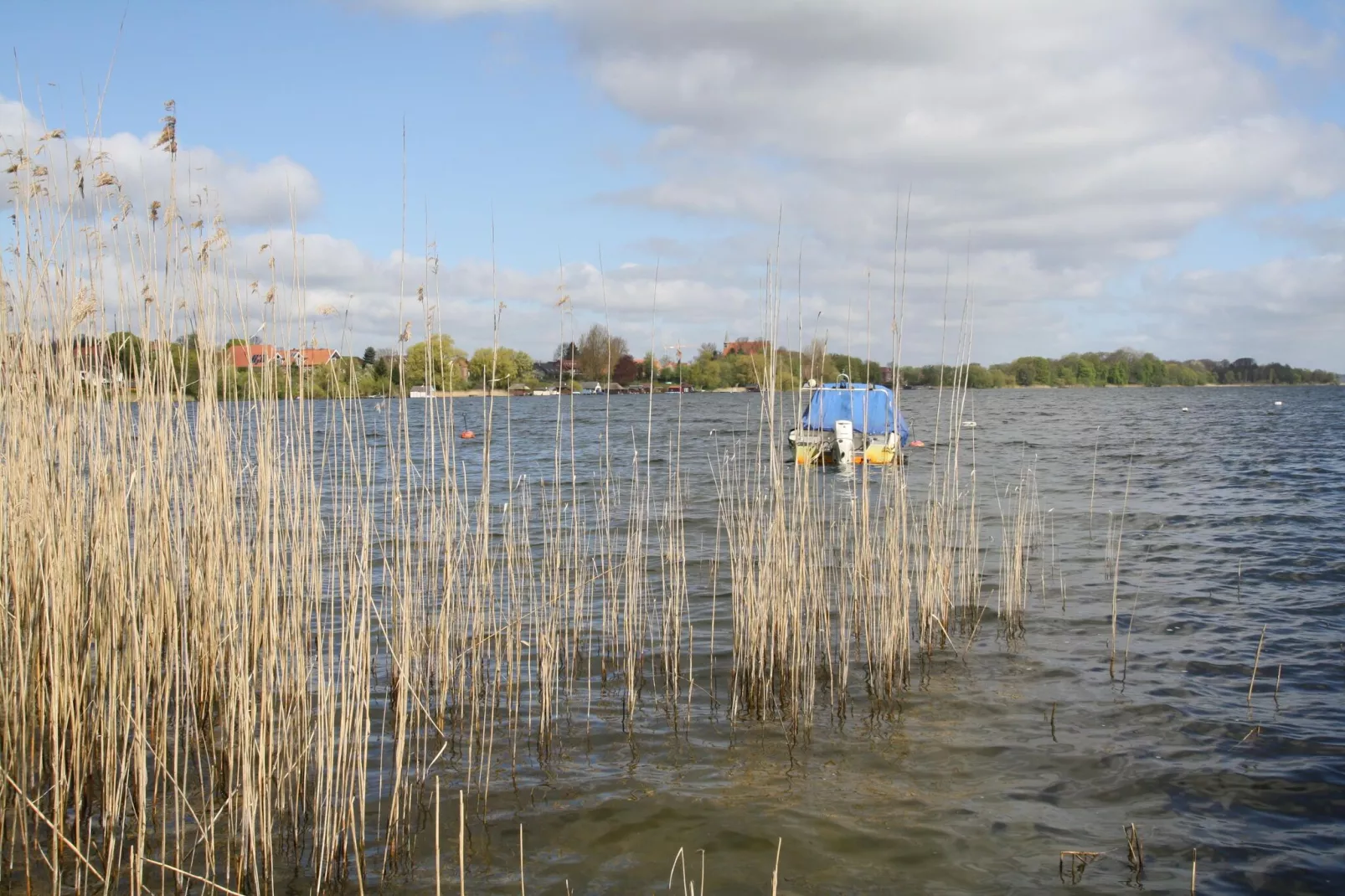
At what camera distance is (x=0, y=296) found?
158 inches

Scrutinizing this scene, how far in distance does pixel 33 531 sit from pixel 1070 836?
5060mm

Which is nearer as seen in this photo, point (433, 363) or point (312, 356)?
point (312, 356)

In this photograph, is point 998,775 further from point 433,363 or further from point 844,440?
point 844,440

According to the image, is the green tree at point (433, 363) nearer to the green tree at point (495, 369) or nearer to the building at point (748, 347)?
the green tree at point (495, 369)

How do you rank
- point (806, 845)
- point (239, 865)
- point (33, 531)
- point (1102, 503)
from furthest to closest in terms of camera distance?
point (1102, 503) → point (806, 845) → point (33, 531) → point (239, 865)

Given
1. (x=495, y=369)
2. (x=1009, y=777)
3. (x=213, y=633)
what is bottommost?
(x=1009, y=777)

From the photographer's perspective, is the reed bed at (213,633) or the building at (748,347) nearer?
the reed bed at (213,633)

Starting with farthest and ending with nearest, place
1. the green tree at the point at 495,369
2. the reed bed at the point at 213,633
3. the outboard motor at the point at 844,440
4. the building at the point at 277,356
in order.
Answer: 1. the outboard motor at the point at 844,440
2. the green tree at the point at 495,369
3. the building at the point at 277,356
4. the reed bed at the point at 213,633

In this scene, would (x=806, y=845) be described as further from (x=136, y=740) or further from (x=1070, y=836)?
(x=136, y=740)

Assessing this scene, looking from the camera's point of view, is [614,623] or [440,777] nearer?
[440,777]

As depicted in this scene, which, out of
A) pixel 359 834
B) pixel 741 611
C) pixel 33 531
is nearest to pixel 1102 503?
pixel 741 611

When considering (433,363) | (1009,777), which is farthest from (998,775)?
(433,363)

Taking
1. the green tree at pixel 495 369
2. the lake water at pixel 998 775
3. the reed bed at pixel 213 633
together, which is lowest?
the lake water at pixel 998 775

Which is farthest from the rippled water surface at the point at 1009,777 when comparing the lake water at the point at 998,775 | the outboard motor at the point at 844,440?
the outboard motor at the point at 844,440
